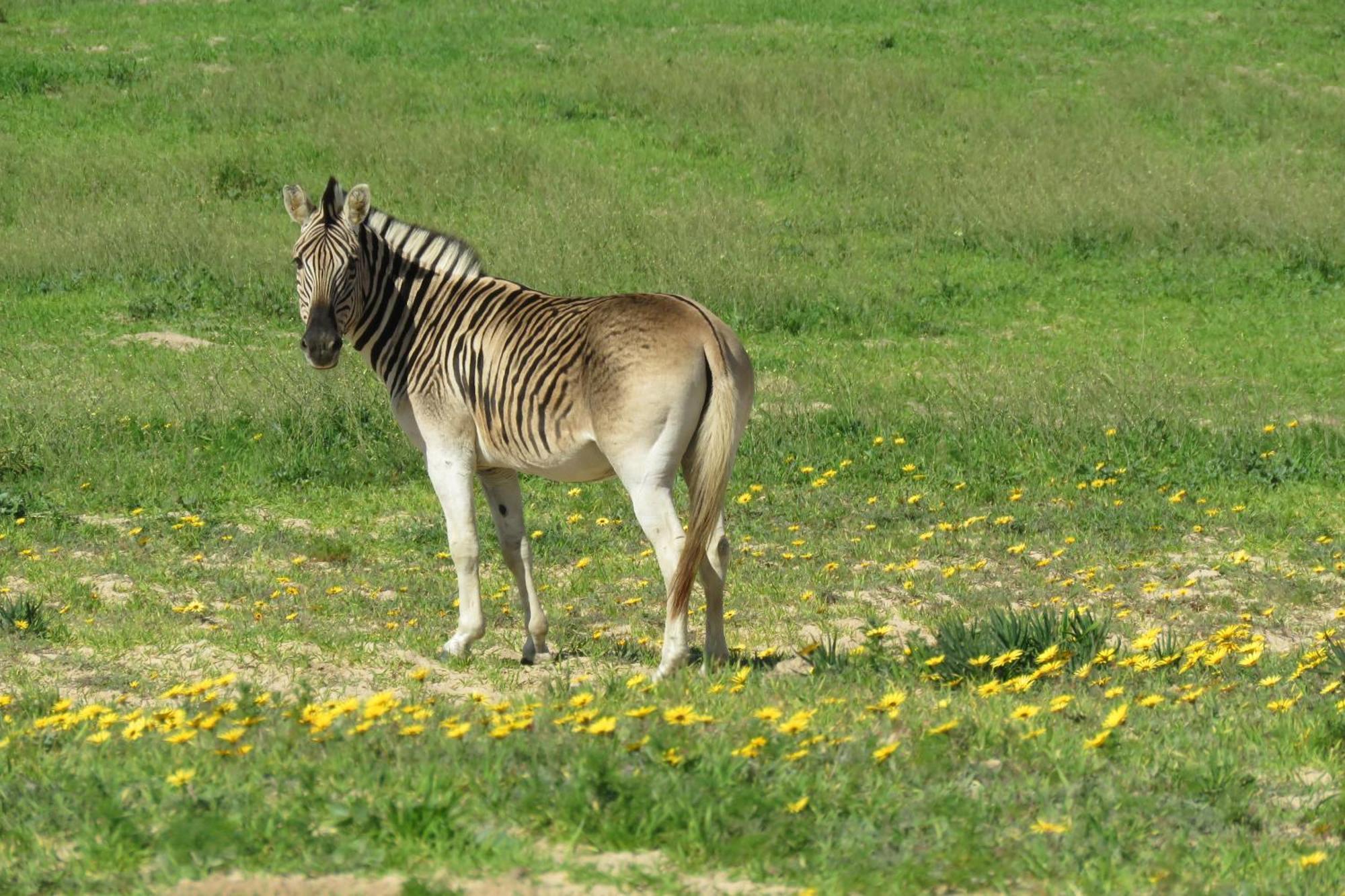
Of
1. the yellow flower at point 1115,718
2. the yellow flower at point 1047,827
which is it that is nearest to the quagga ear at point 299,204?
the yellow flower at point 1115,718

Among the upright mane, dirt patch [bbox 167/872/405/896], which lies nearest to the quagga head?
the upright mane

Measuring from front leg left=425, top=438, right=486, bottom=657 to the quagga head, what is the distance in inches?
27.6

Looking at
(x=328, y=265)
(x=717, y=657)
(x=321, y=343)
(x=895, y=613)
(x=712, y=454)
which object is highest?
(x=328, y=265)

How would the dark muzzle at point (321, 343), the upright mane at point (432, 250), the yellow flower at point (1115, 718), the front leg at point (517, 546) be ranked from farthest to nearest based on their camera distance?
the upright mane at point (432, 250)
the front leg at point (517, 546)
the dark muzzle at point (321, 343)
the yellow flower at point (1115, 718)

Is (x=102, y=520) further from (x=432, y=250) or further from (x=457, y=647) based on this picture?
(x=457, y=647)

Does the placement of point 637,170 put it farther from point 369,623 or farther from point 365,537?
point 369,623

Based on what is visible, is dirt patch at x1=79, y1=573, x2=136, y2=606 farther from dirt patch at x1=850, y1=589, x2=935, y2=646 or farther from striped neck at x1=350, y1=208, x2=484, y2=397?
dirt patch at x1=850, y1=589, x2=935, y2=646

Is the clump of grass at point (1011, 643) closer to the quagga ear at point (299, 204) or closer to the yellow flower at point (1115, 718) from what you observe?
the yellow flower at point (1115, 718)

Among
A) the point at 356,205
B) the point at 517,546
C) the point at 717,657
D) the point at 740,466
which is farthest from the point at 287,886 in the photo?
the point at 740,466

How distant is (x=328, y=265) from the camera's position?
7.48 meters

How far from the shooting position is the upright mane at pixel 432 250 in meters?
7.89

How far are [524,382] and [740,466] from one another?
4.60m

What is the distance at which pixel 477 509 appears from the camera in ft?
37.1

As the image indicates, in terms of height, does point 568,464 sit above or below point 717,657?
above
